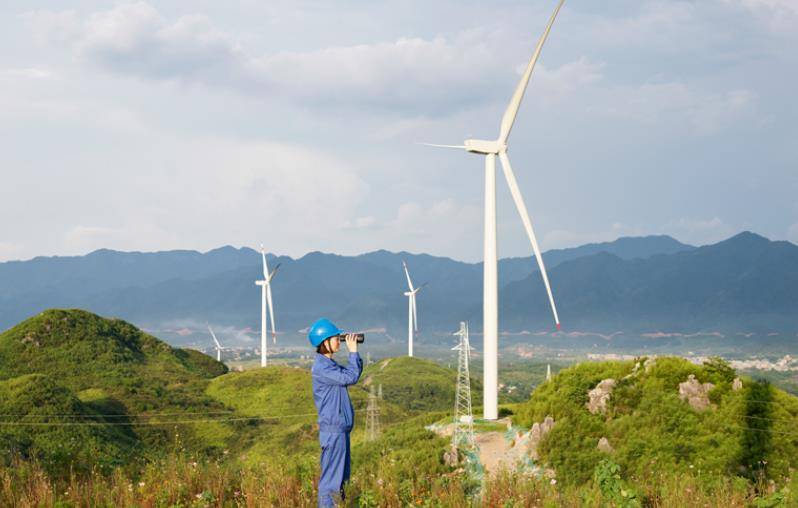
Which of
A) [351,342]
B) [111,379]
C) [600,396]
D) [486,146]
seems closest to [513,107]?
[486,146]

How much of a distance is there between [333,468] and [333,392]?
138 centimetres

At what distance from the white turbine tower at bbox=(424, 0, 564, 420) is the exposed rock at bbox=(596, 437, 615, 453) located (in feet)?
29.1

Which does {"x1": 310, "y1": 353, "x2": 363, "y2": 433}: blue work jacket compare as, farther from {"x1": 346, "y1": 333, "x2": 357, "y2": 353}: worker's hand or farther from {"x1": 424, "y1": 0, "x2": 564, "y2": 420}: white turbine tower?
{"x1": 424, "y1": 0, "x2": 564, "y2": 420}: white turbine tower

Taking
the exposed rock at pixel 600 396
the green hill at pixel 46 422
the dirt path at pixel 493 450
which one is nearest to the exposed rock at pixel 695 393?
the exposed rock at pixel 600 396

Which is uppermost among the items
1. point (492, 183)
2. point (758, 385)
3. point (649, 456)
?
point (492, 183)

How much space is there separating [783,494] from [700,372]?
26372 millimetres

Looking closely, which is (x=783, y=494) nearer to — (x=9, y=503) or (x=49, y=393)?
(x=9, y=503)

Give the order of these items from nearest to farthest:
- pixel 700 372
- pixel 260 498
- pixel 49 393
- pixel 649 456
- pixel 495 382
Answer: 1. pixel 260 498
2. pixel 649 456
3. pixel 700 372
4. pixel 495 382
5. pixel 49 393

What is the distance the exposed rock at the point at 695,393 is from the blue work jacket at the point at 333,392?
1167 inches

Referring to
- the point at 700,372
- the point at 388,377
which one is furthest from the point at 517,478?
the point at 388,377

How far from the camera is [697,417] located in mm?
37500

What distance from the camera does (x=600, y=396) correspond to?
3994cm

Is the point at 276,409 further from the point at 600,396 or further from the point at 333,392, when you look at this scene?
the point at 333,392

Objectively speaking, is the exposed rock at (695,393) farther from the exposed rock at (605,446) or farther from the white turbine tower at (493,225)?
the white turbine tower at (493,225)
